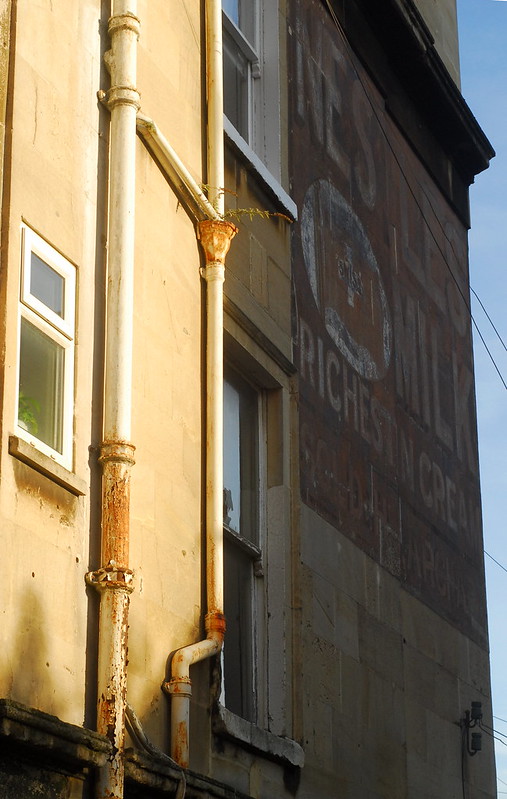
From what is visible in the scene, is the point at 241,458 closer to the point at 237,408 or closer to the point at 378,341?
the point at 237,408

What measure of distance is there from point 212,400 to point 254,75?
4.15 metres

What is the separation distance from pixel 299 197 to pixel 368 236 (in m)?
1.69

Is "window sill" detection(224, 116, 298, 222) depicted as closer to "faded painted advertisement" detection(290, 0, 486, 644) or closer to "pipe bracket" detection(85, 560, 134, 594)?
"faded painted advertisement" detection(290, 0, 486, 644)

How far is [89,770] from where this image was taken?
7.82 meters

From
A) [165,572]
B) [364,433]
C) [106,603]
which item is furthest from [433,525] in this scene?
[106,603]

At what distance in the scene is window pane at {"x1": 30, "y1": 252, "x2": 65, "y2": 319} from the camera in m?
8.29

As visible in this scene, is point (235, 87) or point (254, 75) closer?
point (235, 87)

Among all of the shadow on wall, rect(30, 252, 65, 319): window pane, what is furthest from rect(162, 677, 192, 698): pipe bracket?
rect(30, 252, 65, 319): window pane

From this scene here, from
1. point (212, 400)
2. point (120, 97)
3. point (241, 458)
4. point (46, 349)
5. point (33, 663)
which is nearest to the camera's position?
point (33, 663)

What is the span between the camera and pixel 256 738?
10.4 meters

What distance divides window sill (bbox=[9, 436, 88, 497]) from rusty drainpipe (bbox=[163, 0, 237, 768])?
1.45 meters

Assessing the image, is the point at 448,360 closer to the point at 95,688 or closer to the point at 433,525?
the point at 433,525

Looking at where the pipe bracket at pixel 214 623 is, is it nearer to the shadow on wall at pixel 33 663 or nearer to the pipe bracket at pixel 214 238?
the shadow on wall at pixel 33 663

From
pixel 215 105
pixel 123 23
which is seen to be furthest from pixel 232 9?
pixel 123 23
